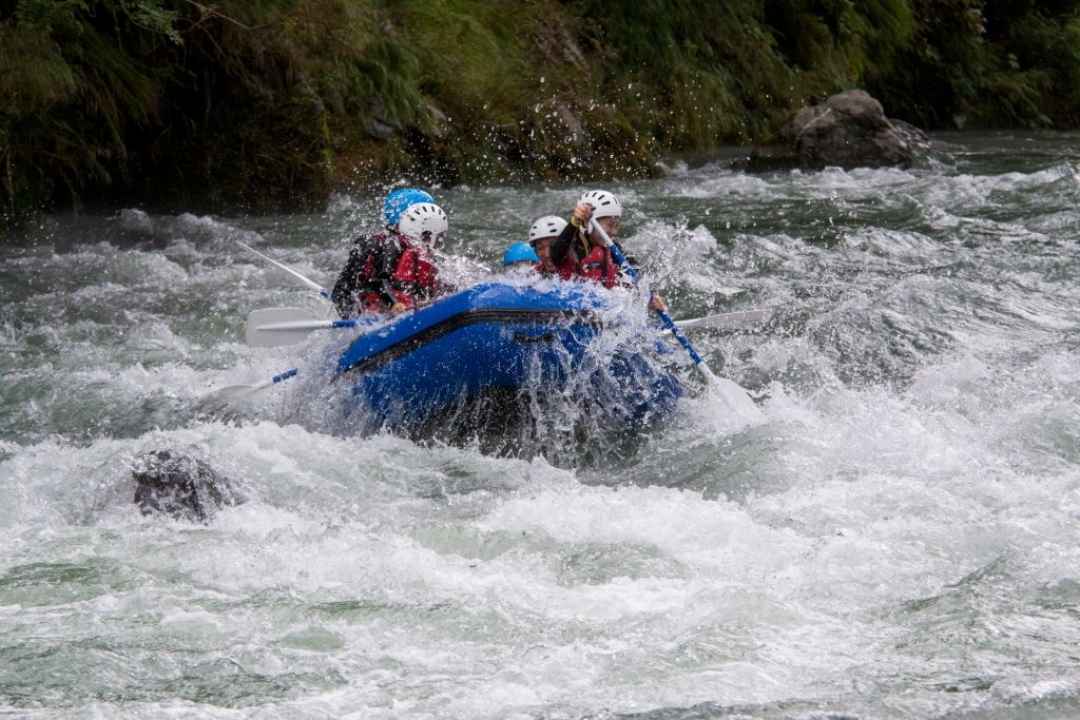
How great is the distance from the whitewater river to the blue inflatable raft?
26 centimetres

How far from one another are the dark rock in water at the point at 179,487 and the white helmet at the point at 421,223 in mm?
2148

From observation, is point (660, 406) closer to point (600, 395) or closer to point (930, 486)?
point (600, 395)

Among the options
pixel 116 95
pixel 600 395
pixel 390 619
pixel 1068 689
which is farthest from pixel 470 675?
pixel 116 95

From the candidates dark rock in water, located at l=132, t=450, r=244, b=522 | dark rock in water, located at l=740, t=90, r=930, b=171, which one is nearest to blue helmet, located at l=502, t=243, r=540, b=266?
dark rock in water, located at l=132, t=450, r=244, b=522

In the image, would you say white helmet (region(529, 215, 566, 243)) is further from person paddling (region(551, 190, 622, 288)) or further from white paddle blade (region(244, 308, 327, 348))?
white paddle blade (region(244, 308, 327, 348))

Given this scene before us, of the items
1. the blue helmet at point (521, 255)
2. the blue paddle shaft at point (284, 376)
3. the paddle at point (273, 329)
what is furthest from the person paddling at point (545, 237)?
the blue paddle shaft at point (284, 376)

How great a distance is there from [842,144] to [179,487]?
38.0 ft

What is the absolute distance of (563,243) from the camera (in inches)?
303

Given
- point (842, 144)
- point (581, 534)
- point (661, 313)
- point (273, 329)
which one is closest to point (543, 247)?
point (661, 313)

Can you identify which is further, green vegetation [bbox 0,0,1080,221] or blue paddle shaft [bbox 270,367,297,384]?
green vegetation [bbox 0,0,1080,221]

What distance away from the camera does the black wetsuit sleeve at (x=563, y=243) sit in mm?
7672

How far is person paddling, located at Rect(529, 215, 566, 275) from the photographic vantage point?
7.88 metres

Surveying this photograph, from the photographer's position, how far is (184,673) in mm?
4309

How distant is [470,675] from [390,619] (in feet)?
1.54
